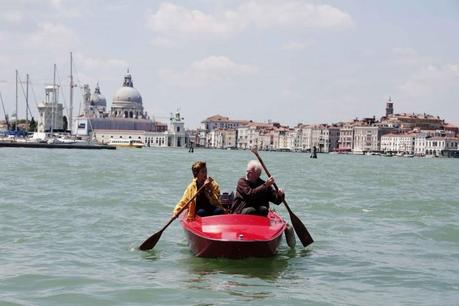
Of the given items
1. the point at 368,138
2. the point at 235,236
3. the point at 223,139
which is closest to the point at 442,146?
the point at 368,138

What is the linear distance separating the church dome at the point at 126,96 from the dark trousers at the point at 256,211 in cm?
15765

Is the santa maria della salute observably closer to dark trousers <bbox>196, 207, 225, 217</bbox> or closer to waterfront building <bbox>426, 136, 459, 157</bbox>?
waterfront building <bbox>426, 136, 459, 157</bbox>

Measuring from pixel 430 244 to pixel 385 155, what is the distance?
133 meters

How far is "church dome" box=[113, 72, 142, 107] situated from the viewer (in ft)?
544

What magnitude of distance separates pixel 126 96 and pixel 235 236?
15888 cm

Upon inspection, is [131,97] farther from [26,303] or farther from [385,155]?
[26,303]

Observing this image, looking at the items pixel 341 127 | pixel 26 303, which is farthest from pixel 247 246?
pixel 341 127

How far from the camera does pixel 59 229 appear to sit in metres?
12.2

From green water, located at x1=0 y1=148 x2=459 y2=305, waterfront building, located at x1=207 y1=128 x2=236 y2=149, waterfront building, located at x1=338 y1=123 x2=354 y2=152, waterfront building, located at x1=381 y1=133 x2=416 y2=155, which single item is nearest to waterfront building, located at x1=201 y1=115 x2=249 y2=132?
waterfront building, located at x1=207 y1=128 x2=236 y2=149

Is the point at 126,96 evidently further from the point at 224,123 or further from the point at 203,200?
the point at 203,200

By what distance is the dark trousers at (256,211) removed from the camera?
972 centimetres

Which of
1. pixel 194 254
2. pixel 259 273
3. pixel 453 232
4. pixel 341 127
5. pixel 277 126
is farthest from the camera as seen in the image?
pixel 277 126

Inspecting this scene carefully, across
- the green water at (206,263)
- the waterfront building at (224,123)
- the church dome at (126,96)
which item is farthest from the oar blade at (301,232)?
the waterfront building at (224,123)

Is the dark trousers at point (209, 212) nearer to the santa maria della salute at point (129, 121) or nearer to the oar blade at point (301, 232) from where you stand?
the oar blade at point (301, 232)
